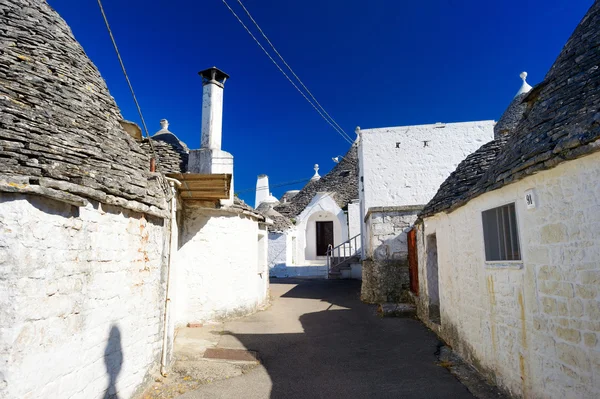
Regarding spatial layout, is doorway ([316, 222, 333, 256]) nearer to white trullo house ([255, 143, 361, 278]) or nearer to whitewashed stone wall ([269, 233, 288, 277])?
white trullo house ([255, 143, 361, 278])

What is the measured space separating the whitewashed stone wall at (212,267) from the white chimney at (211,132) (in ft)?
3.54

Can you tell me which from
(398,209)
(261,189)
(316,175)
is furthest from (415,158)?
(261,189)

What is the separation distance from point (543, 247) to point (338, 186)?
21035 millimetres

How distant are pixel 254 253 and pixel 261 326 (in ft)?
7.55

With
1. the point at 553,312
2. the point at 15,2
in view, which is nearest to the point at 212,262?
the point at 15,2

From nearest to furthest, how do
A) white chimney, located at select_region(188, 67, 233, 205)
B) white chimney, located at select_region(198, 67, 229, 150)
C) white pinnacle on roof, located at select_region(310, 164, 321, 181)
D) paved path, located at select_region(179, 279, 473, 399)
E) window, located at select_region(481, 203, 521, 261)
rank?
window, located at select_region(481, 203, 521, 261) → paved path, located at select_region(179, 279, 473, 399) → white chimney, located at select_region(188, 67, 233, 205) → white chimney, located at select_region(198, 67, 229, 150) → white pinnacle on roof, located at select_region(310, 164, 321, 181)

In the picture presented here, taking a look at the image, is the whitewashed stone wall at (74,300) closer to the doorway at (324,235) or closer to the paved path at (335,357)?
the paved path at (335,357)

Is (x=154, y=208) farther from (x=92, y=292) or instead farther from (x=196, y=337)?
(x=196, y=337)

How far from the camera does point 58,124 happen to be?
4.41 metres

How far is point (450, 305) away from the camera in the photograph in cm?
697

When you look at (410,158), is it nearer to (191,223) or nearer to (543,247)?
(191,223)

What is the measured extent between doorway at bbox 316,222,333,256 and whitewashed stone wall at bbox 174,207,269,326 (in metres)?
15.2

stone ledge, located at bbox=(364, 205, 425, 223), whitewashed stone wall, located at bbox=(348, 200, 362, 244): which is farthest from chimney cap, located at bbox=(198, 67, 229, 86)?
whitewashed stone wall, located at bbox=(348, 200, 362, 244)

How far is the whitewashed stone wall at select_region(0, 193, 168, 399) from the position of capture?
3090 millimetres
